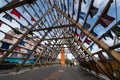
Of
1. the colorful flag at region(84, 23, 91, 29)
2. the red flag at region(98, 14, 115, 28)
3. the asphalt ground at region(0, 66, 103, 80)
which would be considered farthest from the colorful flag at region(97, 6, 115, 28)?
the asphalt ground at region(0, 66, 103, 80)

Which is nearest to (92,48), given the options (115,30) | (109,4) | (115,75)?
(115,75)

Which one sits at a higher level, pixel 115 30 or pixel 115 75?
pixel 115 30

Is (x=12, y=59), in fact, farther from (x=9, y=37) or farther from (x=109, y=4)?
(x=109, y=4)

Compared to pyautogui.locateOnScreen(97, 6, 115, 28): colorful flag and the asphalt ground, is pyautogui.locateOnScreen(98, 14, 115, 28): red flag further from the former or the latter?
the asphalt ground

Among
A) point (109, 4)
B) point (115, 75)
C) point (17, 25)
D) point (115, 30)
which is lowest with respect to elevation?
point (115, 75)

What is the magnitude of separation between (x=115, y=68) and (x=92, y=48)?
2.97 metres

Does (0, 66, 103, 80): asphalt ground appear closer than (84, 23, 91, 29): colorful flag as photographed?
No

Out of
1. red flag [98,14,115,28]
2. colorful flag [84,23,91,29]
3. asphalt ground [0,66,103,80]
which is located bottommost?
asphalt ground [0,66,103,80]

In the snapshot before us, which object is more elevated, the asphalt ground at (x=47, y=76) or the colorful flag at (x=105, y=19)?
the colorful flag at (x=105, y=19)

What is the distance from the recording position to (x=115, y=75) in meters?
7.53

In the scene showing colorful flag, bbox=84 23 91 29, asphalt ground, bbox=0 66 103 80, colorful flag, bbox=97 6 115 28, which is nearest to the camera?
colorful flag, bbox=97 6 115 28

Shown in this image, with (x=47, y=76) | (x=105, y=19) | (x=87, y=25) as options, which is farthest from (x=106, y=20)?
(x=47, y=76)

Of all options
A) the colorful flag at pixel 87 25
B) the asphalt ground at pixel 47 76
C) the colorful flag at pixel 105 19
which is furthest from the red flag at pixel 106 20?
the asphalt ground at pixel 47 76

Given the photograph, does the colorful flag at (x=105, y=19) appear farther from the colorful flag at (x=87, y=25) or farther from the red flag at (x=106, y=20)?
the colorful flag at (x=87, y=25)
